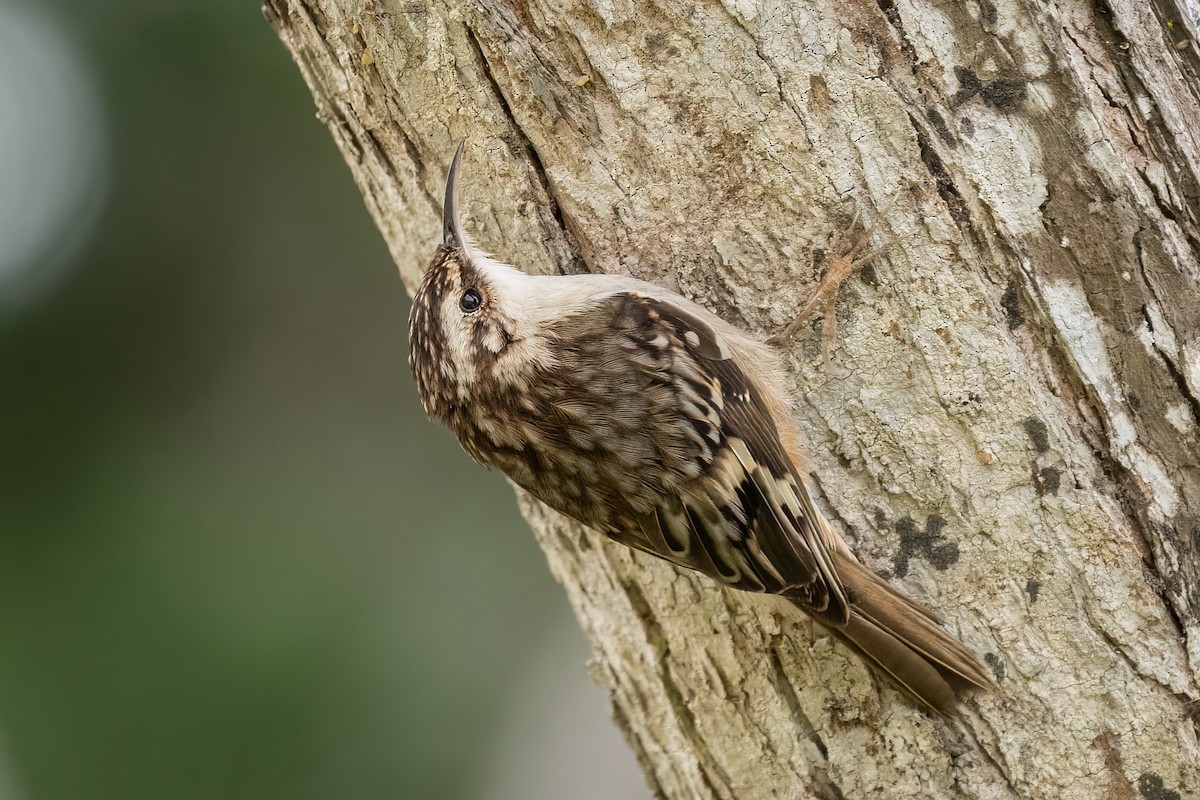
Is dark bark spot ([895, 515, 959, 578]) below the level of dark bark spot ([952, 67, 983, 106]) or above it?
below

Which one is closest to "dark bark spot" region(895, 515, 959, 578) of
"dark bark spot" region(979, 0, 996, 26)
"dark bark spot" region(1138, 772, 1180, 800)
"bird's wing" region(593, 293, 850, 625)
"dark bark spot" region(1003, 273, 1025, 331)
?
"bird's wing" region(593, 293, 850, 625)

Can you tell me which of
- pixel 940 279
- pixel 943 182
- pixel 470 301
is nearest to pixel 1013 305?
pixel 940 279

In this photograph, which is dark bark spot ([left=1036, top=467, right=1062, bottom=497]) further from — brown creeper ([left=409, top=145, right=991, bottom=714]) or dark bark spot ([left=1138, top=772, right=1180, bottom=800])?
dark bark spot ([left=1138, top=772, right=1180, bottom=800])

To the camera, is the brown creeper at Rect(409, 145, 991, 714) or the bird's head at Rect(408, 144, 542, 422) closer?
the brown creeper at Rect(409, 145, 991, 714)

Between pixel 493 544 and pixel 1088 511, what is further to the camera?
pixel 493 544

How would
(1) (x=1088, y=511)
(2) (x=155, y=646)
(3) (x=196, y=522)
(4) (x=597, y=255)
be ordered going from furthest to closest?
(3) (x=196, y=522), (2) (x=155, y=646), (4) (x=597, y=255), (1) (x=1088, y=511)

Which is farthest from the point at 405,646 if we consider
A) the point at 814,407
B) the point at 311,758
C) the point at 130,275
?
the point at 814,407

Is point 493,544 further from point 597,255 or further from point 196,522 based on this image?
point 597,255
